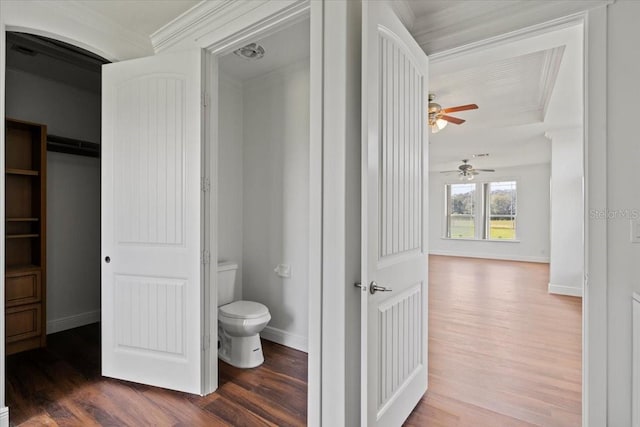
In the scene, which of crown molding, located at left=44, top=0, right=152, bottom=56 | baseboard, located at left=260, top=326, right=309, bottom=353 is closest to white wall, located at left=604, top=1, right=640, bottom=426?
baseboard, located at left=260, top=326, right=309, bottom=353

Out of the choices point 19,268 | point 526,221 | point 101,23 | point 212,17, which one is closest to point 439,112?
point 212,17

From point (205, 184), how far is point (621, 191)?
2.29m

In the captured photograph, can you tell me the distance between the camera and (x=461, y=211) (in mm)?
9602

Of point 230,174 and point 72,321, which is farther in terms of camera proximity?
point 72,321

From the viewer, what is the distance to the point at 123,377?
2.33m

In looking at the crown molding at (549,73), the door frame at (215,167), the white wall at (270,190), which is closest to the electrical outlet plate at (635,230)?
the door frame at (215,167)

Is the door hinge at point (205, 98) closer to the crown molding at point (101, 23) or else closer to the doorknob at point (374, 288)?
the crown molding at point (101, 23)

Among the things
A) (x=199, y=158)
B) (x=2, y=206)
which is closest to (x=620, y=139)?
(x=199, y=158)

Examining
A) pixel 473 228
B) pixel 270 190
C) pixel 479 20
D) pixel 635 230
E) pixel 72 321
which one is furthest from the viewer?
pixel 473 228

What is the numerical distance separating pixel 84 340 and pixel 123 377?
109 cm

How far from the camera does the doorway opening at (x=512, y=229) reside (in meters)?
2.24

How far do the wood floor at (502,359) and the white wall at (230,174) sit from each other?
1974mm

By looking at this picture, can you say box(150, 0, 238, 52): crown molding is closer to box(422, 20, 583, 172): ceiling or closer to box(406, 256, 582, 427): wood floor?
box(422, 20, 583, 172): ceiling

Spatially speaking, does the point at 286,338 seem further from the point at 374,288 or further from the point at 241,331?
the point at 374,288
